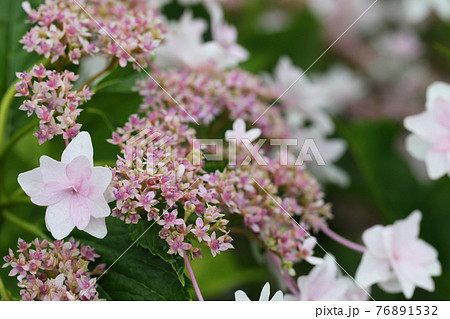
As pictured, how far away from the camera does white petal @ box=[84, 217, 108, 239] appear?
436 millimetres

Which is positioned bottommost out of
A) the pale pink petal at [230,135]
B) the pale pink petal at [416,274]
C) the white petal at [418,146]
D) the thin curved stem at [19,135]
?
the pale pink petal at [416,274]

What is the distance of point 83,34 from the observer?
1.64ft

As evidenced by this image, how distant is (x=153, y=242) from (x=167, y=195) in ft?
0.13

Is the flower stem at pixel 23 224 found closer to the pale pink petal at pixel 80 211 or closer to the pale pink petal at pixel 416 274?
the pale pink petal at pixel 80 211

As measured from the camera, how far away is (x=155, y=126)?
0.50 meters

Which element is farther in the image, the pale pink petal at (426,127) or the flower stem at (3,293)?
the pale pink petal at (426,127)

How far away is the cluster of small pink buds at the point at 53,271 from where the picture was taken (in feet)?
1.43

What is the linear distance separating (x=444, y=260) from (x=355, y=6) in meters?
0.65

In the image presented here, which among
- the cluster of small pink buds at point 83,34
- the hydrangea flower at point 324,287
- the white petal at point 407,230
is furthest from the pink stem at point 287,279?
the cluster of small pink buds at point 83,34

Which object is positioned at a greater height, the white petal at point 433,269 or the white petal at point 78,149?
the white petal at point 78,149

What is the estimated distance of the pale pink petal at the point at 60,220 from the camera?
43 centimetres

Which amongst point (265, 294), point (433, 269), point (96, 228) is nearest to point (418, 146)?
point (433, 269)

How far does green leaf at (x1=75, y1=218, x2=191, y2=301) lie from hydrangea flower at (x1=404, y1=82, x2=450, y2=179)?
282mm

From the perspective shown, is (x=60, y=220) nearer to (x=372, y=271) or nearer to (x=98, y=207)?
(x=98, y=207)
